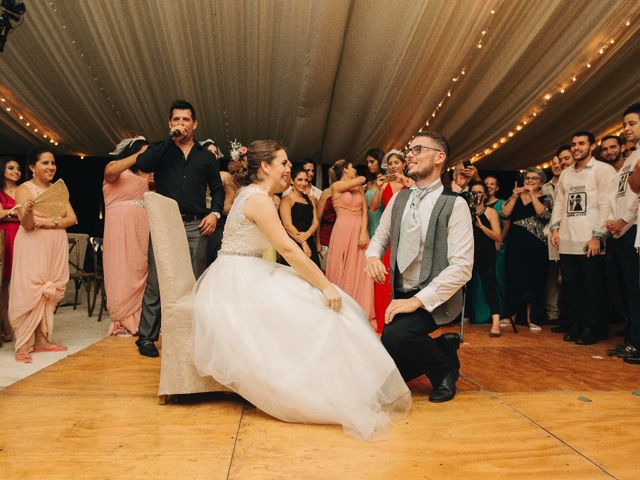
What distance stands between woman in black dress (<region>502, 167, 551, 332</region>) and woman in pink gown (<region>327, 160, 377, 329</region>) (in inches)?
59.6

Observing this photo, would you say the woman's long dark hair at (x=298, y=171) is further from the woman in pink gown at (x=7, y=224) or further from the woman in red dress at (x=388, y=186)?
the woman in pink gown at (x=7, y=224)

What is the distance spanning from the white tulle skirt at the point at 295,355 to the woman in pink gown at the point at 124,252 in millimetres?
2074

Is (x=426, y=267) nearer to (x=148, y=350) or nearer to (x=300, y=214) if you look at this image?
(x=148, y=350)

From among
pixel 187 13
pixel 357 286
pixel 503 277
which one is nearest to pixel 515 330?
pixel 503 277

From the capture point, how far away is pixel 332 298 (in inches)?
84.2

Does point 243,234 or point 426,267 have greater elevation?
point 243,234

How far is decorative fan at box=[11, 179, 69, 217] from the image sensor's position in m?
3.36

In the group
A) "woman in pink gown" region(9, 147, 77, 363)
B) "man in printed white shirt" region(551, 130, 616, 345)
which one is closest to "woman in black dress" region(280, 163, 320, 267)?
"woman in pink gown" region(9, 147, 77, 363)

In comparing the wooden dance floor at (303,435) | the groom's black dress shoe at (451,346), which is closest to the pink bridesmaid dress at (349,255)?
the wooden dance floor at (303,435)

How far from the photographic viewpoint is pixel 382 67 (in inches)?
220

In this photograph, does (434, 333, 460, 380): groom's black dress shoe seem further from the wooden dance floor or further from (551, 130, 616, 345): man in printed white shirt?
(551, 130, 616, 345): man in printed white shirt

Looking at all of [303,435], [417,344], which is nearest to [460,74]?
[417,344]

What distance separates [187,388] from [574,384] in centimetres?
199

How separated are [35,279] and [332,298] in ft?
7.45
